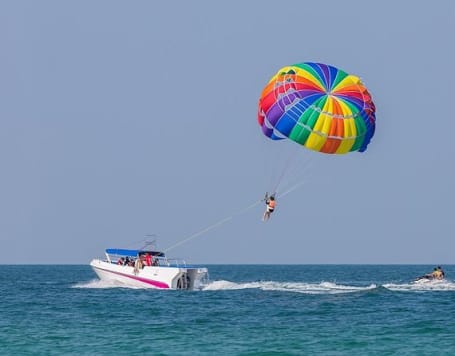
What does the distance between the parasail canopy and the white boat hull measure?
12967mm

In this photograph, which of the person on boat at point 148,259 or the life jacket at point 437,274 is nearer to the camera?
the person on boat at point 148,259

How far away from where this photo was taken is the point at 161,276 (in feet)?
175

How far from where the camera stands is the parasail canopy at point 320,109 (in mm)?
41469

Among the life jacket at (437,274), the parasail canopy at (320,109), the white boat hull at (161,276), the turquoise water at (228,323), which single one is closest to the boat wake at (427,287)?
the life jacket at (437,274)

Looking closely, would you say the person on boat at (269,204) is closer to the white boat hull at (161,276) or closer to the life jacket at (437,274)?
the white boat hull at (161,276)

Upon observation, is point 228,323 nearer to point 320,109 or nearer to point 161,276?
point 320,109

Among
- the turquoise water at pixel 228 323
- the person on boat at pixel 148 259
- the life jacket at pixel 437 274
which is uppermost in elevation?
the person on boat at pixel 148 259

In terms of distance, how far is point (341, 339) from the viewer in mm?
31828

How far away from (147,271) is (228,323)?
17953 mm

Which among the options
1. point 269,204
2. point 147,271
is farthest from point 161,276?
point 269,204

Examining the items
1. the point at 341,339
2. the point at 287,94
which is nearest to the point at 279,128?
the point at 287,94

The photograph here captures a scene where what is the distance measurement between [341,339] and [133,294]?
67.7ft

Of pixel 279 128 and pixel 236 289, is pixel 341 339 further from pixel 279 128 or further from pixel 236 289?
pixel 236 289

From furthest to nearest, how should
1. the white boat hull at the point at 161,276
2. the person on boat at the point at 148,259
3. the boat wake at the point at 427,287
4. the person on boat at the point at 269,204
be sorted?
the boat wake at the point at 427,287 < the person on boat at the point at 148,259 < the white boat hull at the point at 161,276 < the person on boat at the point at 269,204
